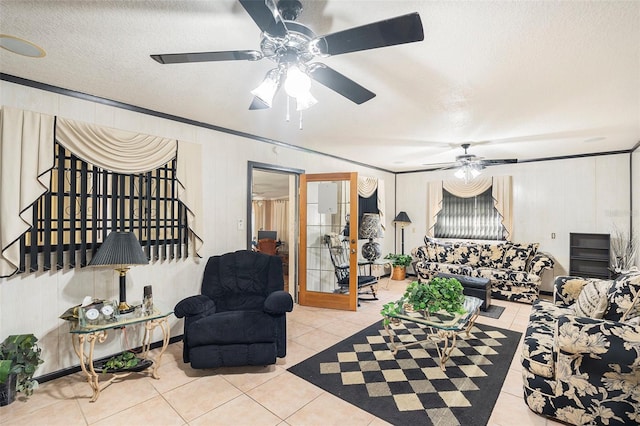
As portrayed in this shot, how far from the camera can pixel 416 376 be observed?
262cm

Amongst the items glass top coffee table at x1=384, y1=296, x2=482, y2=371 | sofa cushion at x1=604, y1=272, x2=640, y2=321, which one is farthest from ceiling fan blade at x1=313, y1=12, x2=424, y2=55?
sofa cushion at x1=604, y1=272, x2=640, y2=321

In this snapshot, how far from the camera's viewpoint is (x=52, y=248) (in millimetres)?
2555

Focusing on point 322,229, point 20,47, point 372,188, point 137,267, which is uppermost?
point 20,47

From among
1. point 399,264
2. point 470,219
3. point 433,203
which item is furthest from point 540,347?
point 433,203

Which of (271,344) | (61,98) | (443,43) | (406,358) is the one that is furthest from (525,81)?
(61,98)

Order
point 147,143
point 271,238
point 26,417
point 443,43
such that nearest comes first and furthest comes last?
point 443,43, point 26,417, point 147,143, point 271,238

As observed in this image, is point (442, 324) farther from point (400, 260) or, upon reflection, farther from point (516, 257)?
point (400, 260)

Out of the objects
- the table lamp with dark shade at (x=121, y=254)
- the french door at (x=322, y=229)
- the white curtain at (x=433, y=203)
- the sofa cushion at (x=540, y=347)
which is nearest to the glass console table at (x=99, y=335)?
the table lamp with dark shade at (x=121, y=254)

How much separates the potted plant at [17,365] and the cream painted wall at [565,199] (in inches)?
266

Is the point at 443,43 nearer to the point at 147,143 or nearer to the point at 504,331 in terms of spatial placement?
the point at 147,143

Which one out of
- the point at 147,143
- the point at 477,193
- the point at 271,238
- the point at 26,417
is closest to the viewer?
the point at 26,417

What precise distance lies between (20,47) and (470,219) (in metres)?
6.71

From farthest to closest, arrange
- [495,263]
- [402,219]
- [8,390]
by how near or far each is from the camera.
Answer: [402,219] → [495,263] → [8,390]

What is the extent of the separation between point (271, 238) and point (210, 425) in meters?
6.34
